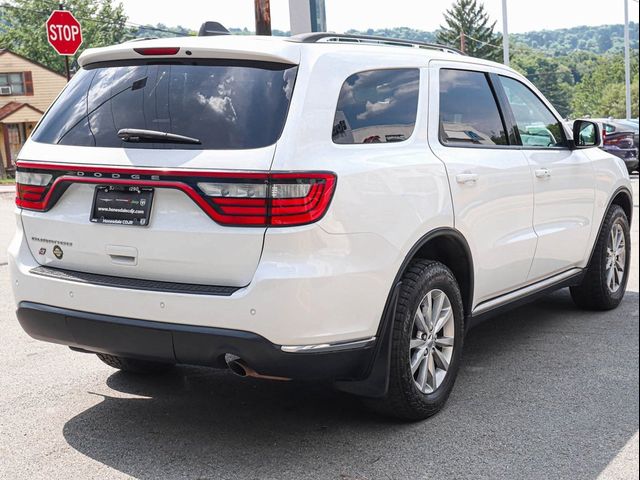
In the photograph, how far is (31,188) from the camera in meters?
3.93

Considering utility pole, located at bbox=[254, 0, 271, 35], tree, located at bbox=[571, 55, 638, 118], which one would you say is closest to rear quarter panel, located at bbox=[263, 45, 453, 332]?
tree, located at bbox=[571, 55, 638, 118]

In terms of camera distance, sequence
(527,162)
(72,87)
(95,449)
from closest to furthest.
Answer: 1. (95,449)
2. (72,87)
3. (527,162)

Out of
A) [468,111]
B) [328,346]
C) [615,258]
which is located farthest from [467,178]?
[615,258]

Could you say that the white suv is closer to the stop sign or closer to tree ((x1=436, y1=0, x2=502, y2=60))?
the stop sign

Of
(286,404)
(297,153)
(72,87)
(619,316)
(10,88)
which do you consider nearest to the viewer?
(297,153)

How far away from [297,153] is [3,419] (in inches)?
81.3

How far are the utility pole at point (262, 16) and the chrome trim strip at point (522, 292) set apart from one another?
30.1 feet

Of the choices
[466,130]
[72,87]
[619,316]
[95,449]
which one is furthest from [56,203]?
[619,316]

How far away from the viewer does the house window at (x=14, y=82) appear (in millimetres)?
9117

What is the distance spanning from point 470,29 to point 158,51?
9.19 meters

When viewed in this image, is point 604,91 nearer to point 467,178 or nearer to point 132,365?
point 467,178

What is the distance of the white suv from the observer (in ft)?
11.2

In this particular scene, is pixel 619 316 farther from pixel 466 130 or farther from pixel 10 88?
pixel 10 88

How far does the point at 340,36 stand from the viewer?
161 inches
